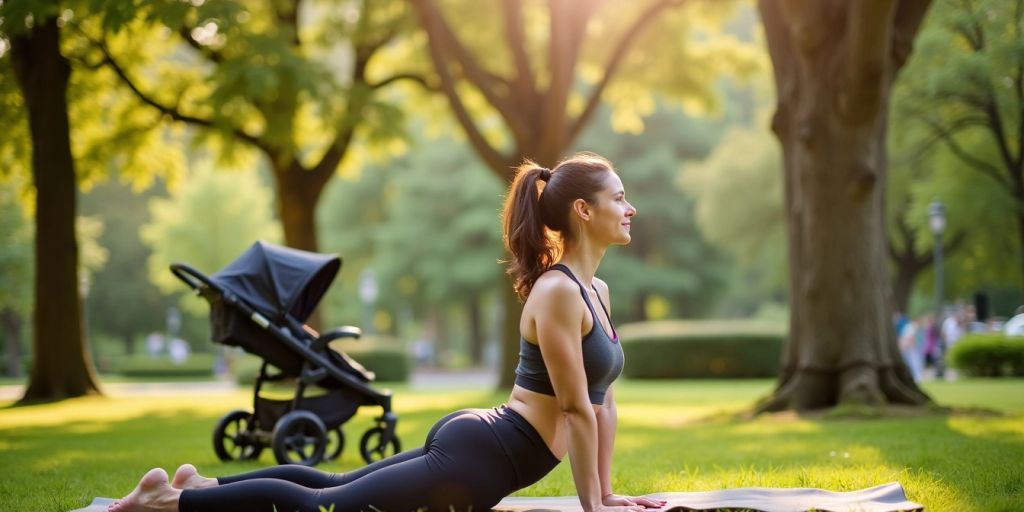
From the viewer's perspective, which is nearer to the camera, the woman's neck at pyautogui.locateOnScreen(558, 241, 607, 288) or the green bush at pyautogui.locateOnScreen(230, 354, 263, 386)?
the woman's neck at pyautogui.locateOnScreen(558, 241, 607, 288)

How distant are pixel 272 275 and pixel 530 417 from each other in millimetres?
4907

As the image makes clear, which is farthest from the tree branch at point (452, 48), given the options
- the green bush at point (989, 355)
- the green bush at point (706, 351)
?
the green bush at point (989, 355)

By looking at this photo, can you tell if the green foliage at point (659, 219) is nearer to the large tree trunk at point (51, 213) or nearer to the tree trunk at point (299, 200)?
the tree trunk at point (299, 200)

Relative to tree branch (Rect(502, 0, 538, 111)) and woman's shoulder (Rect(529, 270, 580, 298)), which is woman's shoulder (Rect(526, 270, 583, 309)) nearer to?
woman's shoulder (Rect(529, 270, 580, 298))

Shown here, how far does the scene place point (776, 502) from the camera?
16.7 feet

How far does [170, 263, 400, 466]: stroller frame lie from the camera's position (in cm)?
880

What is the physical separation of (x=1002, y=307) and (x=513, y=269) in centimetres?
6236

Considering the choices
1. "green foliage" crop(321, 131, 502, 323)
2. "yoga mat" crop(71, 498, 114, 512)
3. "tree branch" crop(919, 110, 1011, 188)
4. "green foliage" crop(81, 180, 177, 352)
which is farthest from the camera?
"green foliage" crop(81, 180, 177, 352)

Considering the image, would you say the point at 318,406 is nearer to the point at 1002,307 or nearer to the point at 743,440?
the point at 743,440

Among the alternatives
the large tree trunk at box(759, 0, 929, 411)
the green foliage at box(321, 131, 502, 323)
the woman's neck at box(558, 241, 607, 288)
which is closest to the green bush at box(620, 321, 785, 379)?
the green foliage at box(321, 131, 502, 323)

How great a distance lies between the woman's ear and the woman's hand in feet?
4.25

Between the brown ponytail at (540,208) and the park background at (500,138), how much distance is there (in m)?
2.48

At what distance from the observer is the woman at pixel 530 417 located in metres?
4.45

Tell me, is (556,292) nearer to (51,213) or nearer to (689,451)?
(689,451)
